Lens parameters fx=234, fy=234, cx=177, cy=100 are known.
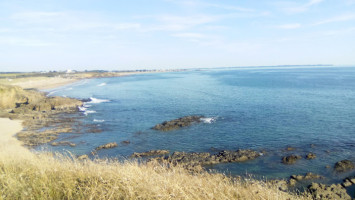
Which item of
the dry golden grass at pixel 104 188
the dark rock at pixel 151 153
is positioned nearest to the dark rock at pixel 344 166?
the dark rock at pixel 151 153

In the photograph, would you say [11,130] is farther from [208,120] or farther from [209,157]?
[209,157]

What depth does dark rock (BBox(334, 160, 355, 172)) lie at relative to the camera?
20672 mm

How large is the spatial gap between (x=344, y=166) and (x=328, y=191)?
5834 millimetres

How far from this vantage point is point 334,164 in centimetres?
2177

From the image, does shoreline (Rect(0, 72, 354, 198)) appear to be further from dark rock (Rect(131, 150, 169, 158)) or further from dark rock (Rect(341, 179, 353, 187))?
dark rock (Rect(341, 179, 353, 187))

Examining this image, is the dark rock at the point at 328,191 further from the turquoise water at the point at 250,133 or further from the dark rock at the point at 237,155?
the dark rock at the point at 237,155

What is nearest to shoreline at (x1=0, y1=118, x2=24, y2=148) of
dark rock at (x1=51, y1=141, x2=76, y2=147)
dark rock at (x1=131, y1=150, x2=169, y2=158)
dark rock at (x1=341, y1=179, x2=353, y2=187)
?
dark rock at (x1=51, y1=141, x2=76, y2=147)

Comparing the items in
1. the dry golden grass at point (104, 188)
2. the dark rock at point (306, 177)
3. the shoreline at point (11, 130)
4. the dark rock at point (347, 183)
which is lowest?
the dark rock at point (306, 177)

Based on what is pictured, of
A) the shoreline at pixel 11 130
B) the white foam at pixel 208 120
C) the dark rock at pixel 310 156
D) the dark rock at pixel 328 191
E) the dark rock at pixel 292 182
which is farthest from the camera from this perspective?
the white foam at pixel 208 120

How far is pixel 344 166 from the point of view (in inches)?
826

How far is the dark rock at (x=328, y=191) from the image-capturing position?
53.2 feet

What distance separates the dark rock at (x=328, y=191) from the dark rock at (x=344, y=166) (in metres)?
3.71

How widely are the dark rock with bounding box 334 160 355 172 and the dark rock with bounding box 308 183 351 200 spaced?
12.2 feet

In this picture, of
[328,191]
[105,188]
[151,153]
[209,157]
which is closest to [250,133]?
[209,157]
